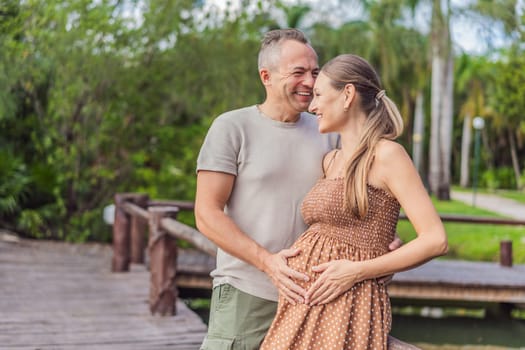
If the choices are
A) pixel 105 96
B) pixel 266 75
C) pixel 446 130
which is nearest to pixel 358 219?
pixel 266 75

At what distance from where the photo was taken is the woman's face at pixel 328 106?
2.14 metres

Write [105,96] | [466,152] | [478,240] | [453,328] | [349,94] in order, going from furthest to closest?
[466,152] → [478,240] → [105,96] → [453,328] → [349,94]

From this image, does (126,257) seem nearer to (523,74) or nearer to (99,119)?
(99,119)

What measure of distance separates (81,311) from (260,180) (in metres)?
4.09

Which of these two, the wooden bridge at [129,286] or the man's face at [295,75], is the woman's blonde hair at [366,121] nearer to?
the man's face at [295,75]

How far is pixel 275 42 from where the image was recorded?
7.88 feet

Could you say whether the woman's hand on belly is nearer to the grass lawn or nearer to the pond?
the pond

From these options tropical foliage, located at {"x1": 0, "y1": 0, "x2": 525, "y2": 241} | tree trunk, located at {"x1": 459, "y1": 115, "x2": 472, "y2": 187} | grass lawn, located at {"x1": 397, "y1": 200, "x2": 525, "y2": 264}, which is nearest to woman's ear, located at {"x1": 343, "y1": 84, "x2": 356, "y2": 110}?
tropical foliage, located at {"x1": 0, "y1": 0, "x2": 525, "y2": 241}

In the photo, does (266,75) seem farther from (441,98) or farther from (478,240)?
(441,98)

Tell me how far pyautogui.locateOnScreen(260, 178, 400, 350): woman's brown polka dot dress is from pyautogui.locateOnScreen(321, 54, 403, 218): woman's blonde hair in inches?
1.5

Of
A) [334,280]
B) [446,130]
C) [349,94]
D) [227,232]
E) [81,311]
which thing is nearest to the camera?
[334,280]

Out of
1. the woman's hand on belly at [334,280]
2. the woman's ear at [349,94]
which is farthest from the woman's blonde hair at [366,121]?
the woman's hand on belly at [334,280]

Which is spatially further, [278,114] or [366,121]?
[278,114]

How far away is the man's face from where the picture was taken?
237 cm
